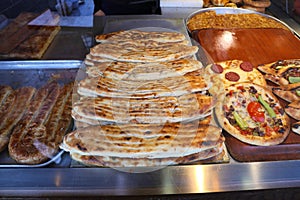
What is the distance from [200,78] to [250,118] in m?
0.46

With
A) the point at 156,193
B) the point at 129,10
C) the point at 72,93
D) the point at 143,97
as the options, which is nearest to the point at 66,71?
the point at 72,93

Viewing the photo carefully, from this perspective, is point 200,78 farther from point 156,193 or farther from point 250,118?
point 156,193

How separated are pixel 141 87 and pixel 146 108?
0.72ft

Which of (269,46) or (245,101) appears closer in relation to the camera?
(245,101)

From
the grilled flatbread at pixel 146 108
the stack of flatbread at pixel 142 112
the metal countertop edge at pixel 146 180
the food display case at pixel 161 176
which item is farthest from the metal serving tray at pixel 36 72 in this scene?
the metal countertop edge at pixel 146 180

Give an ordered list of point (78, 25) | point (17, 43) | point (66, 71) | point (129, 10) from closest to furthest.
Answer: point (66, 71)
point (17, 43)
point (78, 25)
point (129, 10)

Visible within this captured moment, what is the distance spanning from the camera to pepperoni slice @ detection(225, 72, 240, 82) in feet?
7.04

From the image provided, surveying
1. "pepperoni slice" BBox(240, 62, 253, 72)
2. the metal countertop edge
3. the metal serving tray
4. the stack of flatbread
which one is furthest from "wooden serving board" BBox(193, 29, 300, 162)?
the metal serving tray

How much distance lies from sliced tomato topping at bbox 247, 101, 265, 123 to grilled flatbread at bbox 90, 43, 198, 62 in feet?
2.15

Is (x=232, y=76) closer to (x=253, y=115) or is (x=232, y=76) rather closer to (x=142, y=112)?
(x=253, y=115)

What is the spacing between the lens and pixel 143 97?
1708mm

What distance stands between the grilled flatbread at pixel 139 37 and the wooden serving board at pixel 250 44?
30 cm

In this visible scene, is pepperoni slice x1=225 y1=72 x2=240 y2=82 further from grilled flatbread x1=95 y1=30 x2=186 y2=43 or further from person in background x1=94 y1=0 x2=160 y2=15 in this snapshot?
person in background x1=94 y1=0 x2=160 y2=15

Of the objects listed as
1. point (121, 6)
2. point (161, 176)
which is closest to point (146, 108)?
point (161, 176)
